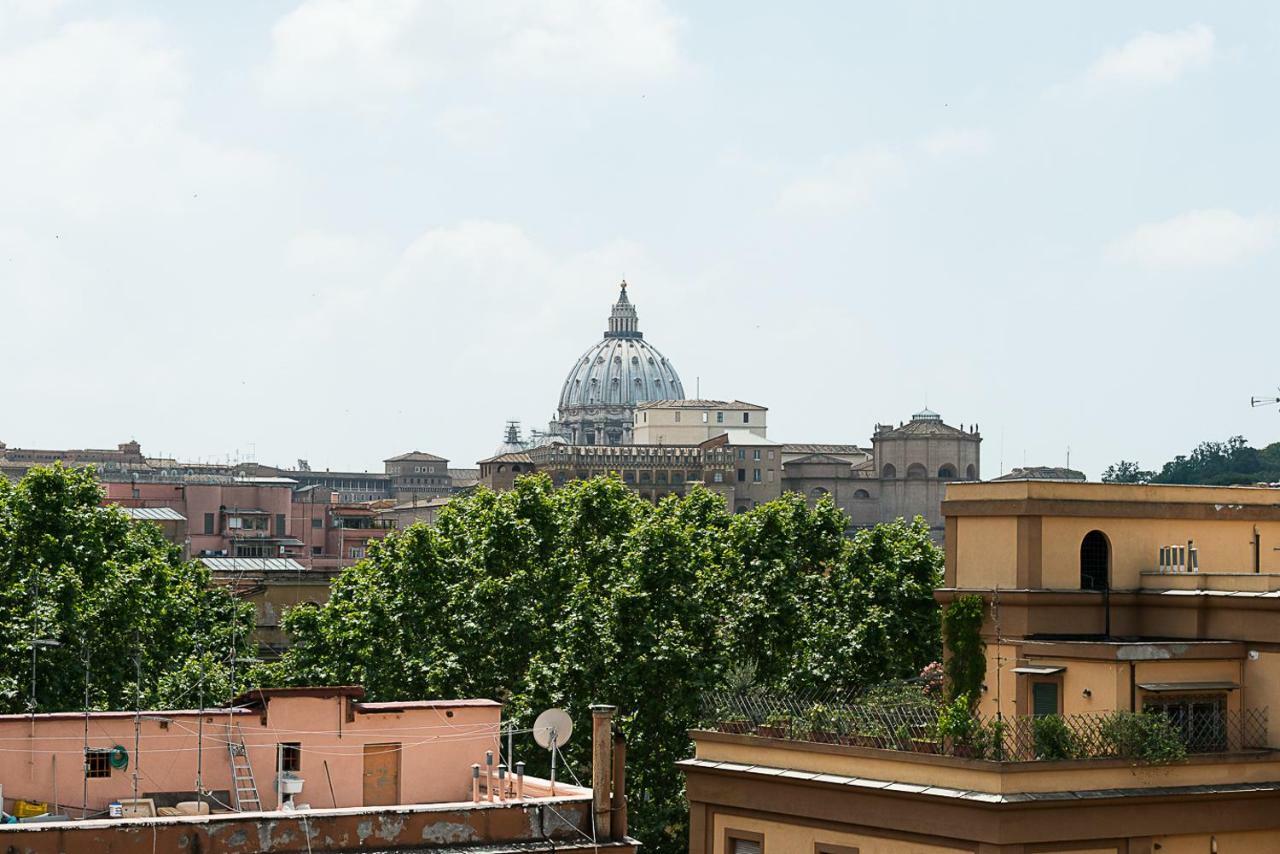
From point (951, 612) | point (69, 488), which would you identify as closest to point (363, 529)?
point (69, 488)

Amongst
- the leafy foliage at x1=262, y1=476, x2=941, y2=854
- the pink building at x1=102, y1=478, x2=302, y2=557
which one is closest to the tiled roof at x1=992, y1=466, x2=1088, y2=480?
the pink building at x1=102, y1=478, x2=302, y2=557

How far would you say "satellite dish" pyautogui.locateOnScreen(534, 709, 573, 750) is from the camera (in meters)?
27.0

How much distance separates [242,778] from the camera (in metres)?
26.0

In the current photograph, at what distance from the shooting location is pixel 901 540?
48.1 m

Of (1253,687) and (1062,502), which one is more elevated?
(1062,502)

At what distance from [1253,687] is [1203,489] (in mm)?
3162

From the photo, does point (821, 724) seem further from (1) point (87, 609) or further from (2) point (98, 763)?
(1) point (87, 609)

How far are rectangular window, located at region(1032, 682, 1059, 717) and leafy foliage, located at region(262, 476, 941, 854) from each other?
1000 centimetres

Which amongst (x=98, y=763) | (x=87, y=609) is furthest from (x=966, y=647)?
(x=87, y=609)

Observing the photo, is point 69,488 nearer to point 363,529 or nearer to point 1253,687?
point 1253,687

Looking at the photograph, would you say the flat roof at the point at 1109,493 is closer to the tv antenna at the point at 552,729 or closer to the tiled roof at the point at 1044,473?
the tv antenna at the point at 552,729

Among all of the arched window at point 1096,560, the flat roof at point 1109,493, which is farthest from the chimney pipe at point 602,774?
the arched window at point 1096,560

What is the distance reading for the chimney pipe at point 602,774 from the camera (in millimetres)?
24891

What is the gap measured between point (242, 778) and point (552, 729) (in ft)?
11.3
